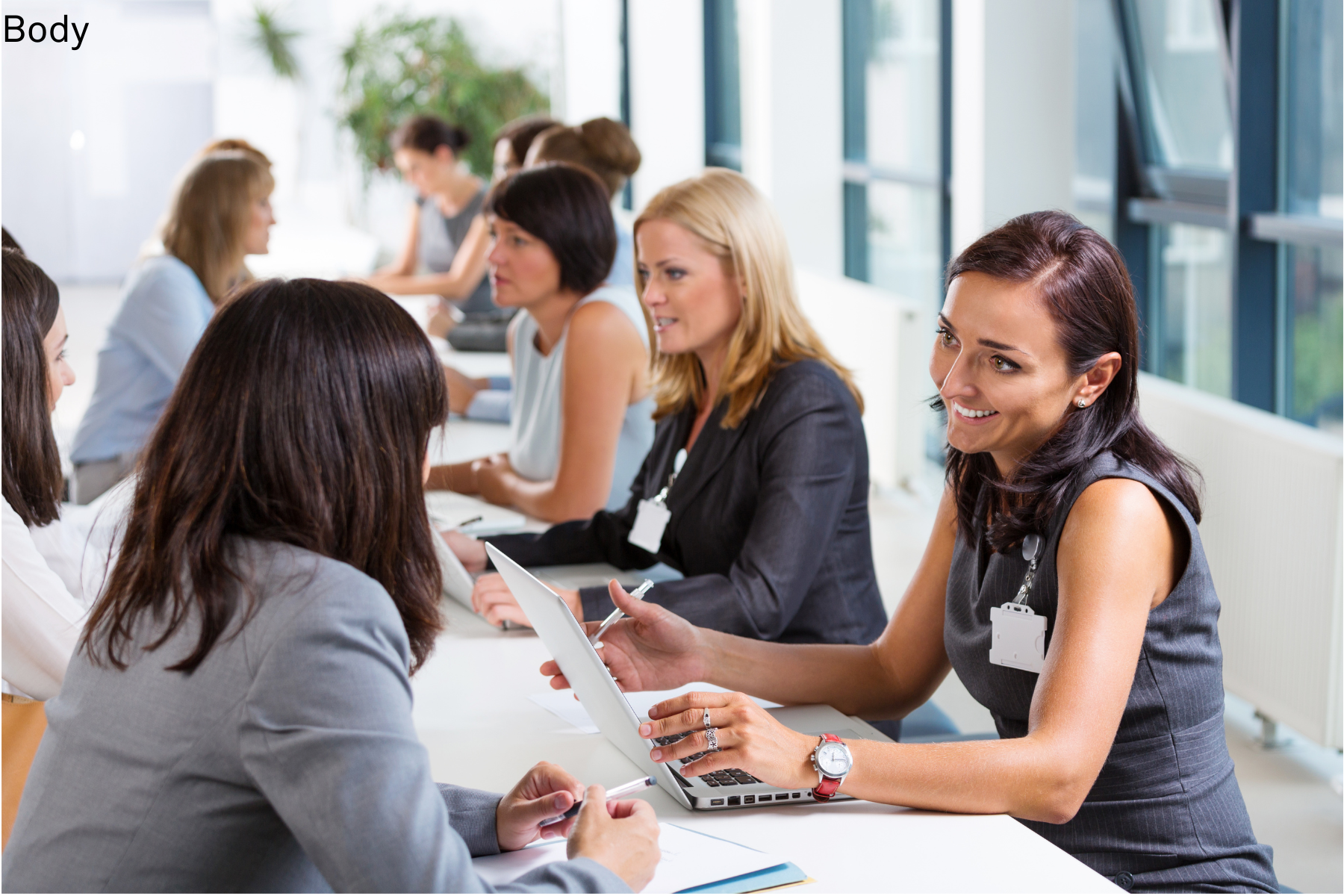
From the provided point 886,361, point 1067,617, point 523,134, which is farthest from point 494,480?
point 886,361

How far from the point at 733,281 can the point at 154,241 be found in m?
2.74

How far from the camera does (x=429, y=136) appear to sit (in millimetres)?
6523

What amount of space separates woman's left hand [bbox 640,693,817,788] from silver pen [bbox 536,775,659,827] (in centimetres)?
4

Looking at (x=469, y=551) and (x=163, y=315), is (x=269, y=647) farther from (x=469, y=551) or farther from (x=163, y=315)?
(x=163, y=315)

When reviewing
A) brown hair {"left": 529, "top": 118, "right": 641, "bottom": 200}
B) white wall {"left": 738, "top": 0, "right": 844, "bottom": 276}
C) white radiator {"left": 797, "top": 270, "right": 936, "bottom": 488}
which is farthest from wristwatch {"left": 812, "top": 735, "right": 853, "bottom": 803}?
white wall {"left": 738, "top": 0, "right": 844, "bottom": 276}

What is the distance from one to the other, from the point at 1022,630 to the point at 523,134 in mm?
4023

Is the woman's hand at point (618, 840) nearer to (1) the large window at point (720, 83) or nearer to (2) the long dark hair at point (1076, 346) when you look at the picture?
(2) the long dark hair at point (1076, 346)

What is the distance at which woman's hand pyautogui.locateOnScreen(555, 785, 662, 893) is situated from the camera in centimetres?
108


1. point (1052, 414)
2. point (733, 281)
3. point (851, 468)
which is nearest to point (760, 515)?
point (851, 468)

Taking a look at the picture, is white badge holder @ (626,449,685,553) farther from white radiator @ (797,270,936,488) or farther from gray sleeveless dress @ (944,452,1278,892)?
white radiator @ (797,270,936,488)

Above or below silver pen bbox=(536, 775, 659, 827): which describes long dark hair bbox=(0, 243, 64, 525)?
above

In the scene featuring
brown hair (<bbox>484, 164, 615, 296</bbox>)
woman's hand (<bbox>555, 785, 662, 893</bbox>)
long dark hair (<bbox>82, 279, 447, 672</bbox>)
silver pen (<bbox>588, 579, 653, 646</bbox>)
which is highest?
brown hair (<bbox>484, 164, 615, 296</bbox>)

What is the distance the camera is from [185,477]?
97 cm

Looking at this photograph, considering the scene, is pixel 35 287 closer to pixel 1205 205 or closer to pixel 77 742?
pixel 77 742
